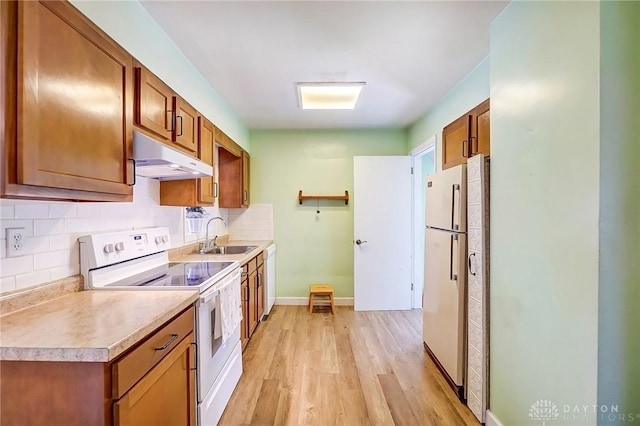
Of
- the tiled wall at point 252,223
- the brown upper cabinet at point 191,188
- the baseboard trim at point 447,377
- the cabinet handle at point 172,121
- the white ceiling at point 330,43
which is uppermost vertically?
the white ceiling at point 330,43

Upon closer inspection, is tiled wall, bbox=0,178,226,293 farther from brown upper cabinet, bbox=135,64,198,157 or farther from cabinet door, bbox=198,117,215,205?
cabinet door, bbox=198,117,215,205

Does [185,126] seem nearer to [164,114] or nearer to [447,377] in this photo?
[164,114]

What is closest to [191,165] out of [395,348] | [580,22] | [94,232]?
[94,232]

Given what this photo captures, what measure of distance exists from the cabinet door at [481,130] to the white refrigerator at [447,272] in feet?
0.97

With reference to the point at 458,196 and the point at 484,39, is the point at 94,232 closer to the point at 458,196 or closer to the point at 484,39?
the point at 458,196

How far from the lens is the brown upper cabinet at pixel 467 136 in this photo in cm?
211

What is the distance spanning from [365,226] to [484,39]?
7.71 ft

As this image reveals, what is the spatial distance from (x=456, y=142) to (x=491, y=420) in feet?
6.78

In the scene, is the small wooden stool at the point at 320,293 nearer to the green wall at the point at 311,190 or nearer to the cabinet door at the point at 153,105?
the green wall at the point at 311,190

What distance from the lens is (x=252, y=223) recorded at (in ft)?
13.3

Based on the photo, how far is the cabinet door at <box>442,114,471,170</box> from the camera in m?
2.34

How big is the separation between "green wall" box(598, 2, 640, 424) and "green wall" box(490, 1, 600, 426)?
0.09 ft

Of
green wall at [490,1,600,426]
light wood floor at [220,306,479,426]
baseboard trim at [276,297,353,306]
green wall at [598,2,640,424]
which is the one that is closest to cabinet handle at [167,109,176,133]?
light wood floor at [220,306,479,426]

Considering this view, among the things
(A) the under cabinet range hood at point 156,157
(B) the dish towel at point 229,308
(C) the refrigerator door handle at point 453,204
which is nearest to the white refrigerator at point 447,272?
(C) the refrigerator door handle at point 453,204
